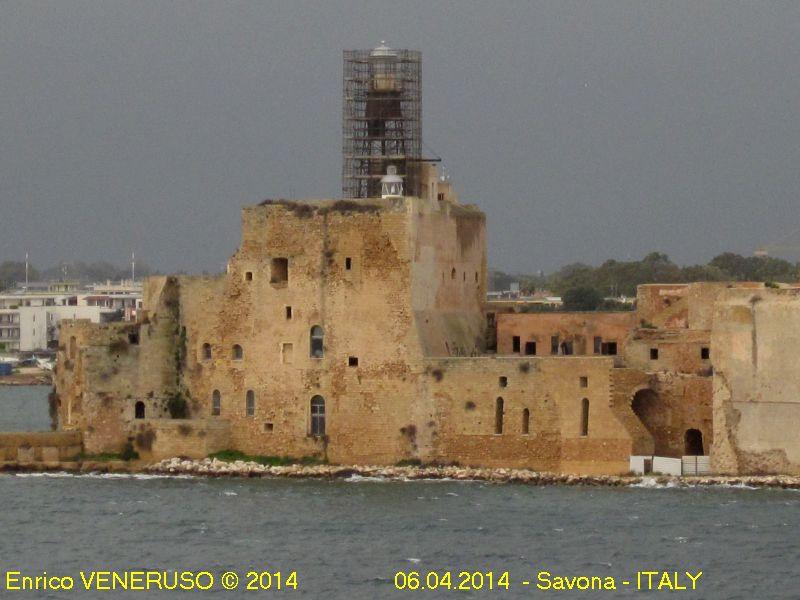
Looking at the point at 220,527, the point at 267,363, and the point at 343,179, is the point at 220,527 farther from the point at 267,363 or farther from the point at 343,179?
the point at 343,179

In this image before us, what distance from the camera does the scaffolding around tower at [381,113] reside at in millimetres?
54219

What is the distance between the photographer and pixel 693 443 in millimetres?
50000

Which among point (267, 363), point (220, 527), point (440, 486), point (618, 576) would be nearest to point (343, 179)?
point (267, 363)

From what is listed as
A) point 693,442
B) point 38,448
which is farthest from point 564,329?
point 38,448

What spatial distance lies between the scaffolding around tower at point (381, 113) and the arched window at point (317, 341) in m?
5.02

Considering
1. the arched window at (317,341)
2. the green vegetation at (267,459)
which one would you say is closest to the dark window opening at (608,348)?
the arched window at (317,341)

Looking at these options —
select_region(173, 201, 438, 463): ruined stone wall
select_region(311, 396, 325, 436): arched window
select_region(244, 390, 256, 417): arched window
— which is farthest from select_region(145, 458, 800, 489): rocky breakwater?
select_region(244, 390, 256, 417): arched window

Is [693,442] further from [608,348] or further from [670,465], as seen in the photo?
[608,348]

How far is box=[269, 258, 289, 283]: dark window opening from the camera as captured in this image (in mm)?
50812

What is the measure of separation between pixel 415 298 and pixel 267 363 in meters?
3.57

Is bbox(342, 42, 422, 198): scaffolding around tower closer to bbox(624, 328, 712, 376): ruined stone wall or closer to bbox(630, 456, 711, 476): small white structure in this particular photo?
bbox(624, 328, 712, 376): ruined stone wall

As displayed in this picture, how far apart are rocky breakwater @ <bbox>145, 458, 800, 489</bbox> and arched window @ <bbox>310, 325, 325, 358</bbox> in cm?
236

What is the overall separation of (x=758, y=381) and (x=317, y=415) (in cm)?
928

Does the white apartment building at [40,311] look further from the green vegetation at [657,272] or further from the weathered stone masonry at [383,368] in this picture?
the weathered stone masonry at [383,368]
